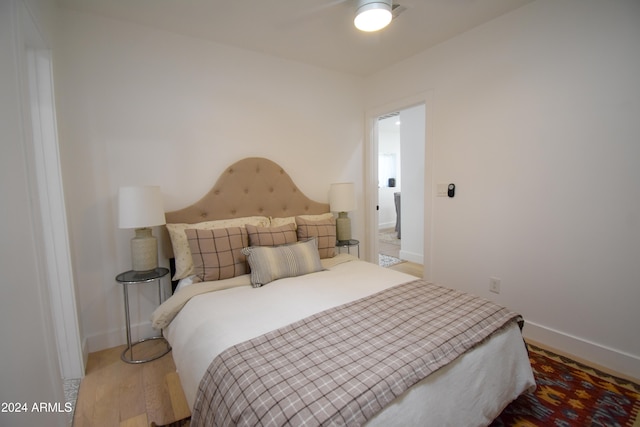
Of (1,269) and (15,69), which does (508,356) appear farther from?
(15,69)

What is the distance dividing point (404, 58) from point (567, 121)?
160 centimetres

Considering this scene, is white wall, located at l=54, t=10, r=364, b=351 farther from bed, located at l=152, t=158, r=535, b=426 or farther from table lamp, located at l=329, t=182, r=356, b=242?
table lamp, located at l=329, t=182, r=356, b=242

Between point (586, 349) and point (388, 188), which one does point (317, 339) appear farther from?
point (388, 188)

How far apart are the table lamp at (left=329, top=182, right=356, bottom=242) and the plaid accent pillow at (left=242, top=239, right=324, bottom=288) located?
2.80ft

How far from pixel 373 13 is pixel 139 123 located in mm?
1894

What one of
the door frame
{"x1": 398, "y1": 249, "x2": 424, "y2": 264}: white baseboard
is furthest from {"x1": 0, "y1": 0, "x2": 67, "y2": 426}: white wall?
{"x1": 398, "y1": 249, "x2": 424, "y2": 264}: white baseboard

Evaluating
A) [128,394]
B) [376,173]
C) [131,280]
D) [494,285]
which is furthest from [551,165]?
[128,394]

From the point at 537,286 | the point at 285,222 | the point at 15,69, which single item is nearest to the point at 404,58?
the point at 285,222

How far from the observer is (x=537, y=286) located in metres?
2.18

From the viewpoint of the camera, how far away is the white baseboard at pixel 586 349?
1.79 meters

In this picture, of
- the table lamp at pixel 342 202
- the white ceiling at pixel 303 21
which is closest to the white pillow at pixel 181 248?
the table lamp at pixel 342 202

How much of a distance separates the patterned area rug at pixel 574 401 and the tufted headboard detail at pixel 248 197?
2.20m

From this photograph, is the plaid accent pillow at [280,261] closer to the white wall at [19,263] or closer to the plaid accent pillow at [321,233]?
the plaid accent pillow at [321,233]

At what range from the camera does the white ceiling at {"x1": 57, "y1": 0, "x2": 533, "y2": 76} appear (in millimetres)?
1952
